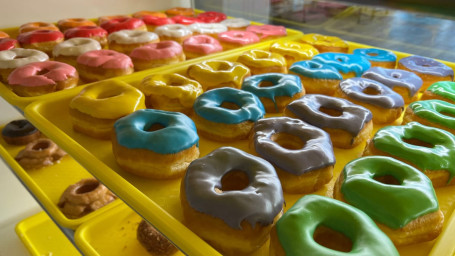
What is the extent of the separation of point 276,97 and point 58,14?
1.87 m

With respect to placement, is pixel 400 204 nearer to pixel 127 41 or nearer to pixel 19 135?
pixel 127 41

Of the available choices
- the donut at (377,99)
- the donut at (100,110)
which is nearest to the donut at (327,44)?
the donut at (377,99)

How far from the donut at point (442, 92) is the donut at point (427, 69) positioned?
0.44 feet

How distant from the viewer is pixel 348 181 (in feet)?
2.87

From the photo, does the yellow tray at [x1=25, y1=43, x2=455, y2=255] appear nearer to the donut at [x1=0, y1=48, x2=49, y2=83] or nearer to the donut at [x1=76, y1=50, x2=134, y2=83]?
the donut at [x1=76, y1=50, x2=134, y2=83]

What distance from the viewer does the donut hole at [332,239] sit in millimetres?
753

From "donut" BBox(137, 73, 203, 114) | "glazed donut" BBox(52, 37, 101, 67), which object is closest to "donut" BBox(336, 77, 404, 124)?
"donut" BBox(137, 73, 203, 114)

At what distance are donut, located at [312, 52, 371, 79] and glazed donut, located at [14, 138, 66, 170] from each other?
4.47 feet

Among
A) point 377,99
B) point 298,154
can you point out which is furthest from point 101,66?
point 377,99

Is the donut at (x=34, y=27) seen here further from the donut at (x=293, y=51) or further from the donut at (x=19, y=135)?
the donut at (x=293, y=51)

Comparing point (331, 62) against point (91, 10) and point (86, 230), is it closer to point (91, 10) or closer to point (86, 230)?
point (86, 230)

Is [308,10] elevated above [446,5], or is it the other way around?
[446,5]

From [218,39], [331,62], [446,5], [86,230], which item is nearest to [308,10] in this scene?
[218,39]

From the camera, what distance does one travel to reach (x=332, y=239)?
0.77 meters
